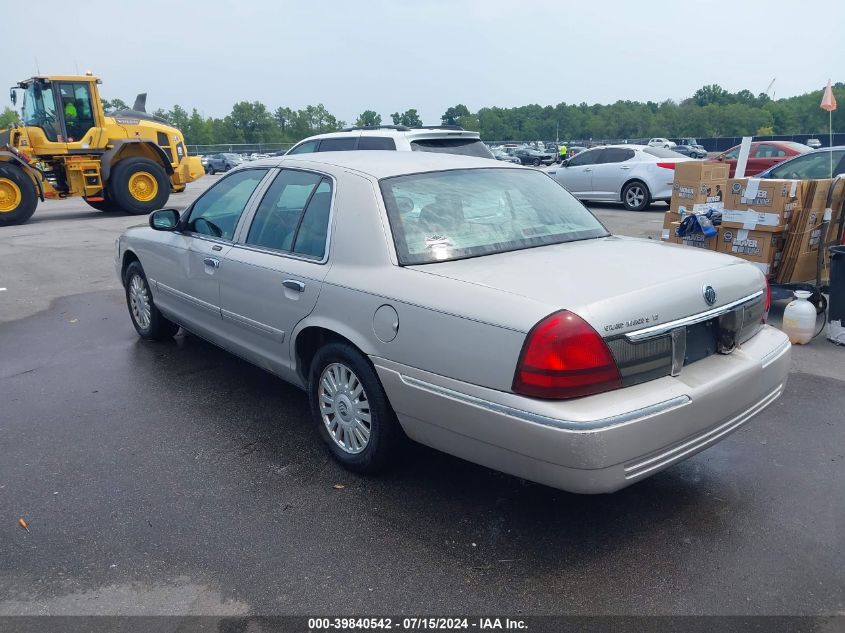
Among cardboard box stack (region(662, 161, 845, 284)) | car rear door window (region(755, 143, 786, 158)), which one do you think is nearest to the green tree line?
car rear door window (region(755, 143, 786, 158))

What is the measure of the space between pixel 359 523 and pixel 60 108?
1571cm


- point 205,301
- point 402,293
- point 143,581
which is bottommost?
point 143,581

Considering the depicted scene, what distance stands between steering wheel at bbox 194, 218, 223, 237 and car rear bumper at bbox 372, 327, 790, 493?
201 centimetres

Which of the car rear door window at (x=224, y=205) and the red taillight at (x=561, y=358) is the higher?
the car rear door window at (x=224, y=205)

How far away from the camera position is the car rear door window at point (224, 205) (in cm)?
458

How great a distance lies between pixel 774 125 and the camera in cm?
10144

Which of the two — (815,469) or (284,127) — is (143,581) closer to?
(815,469)

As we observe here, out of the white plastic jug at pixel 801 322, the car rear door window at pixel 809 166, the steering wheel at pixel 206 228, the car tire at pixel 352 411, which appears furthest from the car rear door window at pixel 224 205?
the car rear door window at pixel 809 166

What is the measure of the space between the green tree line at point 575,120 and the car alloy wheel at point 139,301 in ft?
256

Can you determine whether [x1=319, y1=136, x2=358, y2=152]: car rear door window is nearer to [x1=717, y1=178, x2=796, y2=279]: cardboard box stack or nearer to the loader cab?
[x1=717, y1=178, x2=796, y2=279]: cardboard box stack

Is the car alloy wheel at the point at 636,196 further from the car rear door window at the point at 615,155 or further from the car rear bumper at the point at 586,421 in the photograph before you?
the car rear bumper at the point at 586,421

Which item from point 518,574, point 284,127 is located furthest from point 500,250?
point 284,127

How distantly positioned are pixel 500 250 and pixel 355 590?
175 centimetres

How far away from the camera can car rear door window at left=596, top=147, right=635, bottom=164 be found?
15.7 meters
